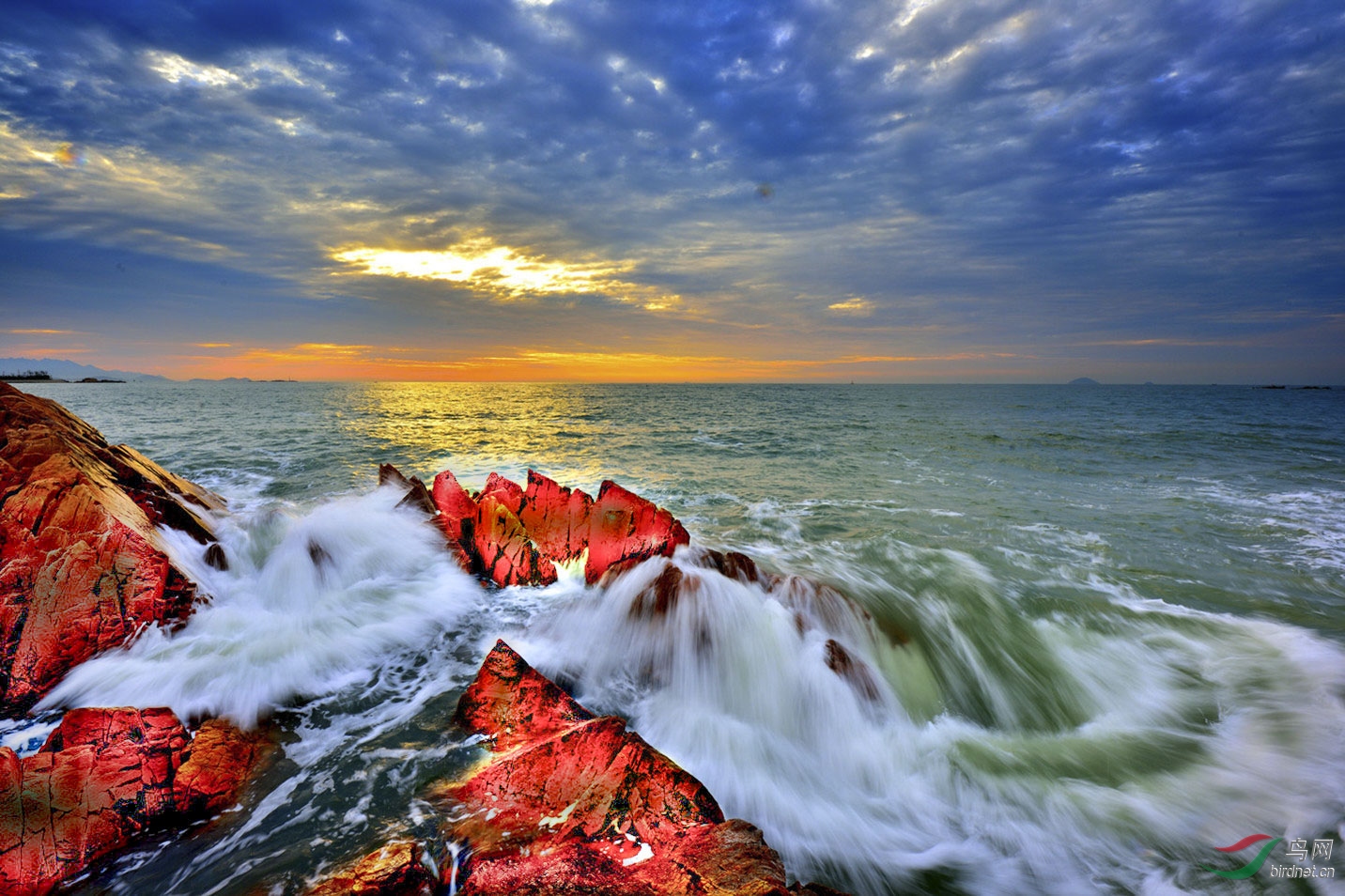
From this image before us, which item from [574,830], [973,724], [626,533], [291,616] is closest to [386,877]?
[574,830]

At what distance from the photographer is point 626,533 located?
682cm

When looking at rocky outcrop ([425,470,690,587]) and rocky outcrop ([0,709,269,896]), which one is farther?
rocky outcrop ([425,470,690,587])

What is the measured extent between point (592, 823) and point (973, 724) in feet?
12.5

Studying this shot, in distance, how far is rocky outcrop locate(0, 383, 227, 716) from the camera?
4.15m

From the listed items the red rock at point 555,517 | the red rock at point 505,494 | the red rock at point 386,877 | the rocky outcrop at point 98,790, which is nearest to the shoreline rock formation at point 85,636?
the rocky outcrop at point 98,790

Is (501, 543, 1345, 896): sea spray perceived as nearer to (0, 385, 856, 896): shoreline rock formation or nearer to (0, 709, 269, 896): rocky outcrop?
(0, 385, 856, 896): shoreline rock formation

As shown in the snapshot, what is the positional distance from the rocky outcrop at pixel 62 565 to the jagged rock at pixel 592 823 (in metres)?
3.75

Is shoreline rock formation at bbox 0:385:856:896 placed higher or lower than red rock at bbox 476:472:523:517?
lower

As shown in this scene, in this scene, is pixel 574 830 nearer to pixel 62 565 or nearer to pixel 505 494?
pixel 62 565

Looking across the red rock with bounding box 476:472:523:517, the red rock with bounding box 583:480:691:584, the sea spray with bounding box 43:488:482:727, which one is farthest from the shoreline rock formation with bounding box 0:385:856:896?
the red rock with bounding box 476:472:523:517

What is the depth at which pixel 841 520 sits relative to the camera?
34.8 feet

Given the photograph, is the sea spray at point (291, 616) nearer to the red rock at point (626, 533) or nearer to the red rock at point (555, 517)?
the red rock at point (555, 517)

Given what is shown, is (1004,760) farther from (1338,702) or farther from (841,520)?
(841,520)

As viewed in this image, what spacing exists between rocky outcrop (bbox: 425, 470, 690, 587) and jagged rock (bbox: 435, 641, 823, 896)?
3252mm
